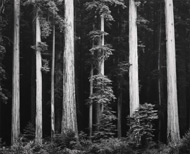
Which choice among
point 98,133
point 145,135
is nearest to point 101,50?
point 98,133

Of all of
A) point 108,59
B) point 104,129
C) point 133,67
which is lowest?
point 104,129

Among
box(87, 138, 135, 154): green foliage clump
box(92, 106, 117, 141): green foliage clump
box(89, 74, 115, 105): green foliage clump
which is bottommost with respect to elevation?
box(87, 138, 135, 154): green foliage clump

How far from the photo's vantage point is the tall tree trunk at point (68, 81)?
44.3ft

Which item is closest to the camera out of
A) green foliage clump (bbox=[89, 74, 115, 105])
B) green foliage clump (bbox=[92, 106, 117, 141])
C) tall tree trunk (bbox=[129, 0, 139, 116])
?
green foliage clump (bbox=[92, 106, 117, 141])

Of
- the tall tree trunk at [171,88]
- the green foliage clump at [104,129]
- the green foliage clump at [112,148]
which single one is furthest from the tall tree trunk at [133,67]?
the green foliage clump at [112,148]

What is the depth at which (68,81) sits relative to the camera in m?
13.9

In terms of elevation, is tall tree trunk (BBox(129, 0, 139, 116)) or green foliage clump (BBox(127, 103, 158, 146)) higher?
tall tree trunk (BBox(129, 0, 139, 116))

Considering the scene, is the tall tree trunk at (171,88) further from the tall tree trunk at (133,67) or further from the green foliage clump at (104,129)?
the green foliage clump at (104,129)

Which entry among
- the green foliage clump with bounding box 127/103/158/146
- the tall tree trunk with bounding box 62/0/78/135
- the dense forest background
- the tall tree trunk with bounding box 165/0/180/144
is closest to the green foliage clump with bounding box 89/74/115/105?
the tall tree trunk with bounding box 62/0/78/135

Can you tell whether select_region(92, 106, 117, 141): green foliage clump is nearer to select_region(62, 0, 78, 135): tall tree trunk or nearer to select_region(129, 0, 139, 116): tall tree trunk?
select_region(62, 0, 78, 135): tall tree trunk

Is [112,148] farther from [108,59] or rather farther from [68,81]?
[108,59]

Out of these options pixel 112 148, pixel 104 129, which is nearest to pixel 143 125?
pixel 112 148

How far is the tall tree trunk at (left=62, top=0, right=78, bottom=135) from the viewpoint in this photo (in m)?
13.5

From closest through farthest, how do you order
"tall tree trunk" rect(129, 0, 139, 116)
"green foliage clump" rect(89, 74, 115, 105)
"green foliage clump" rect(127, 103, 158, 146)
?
"green foliage clump" rect(127, 103, 158, 146), "tall tree trunk" rect(129, 0, 139, 116), "green foliage clump" rect(89, 74, 115, 105)
